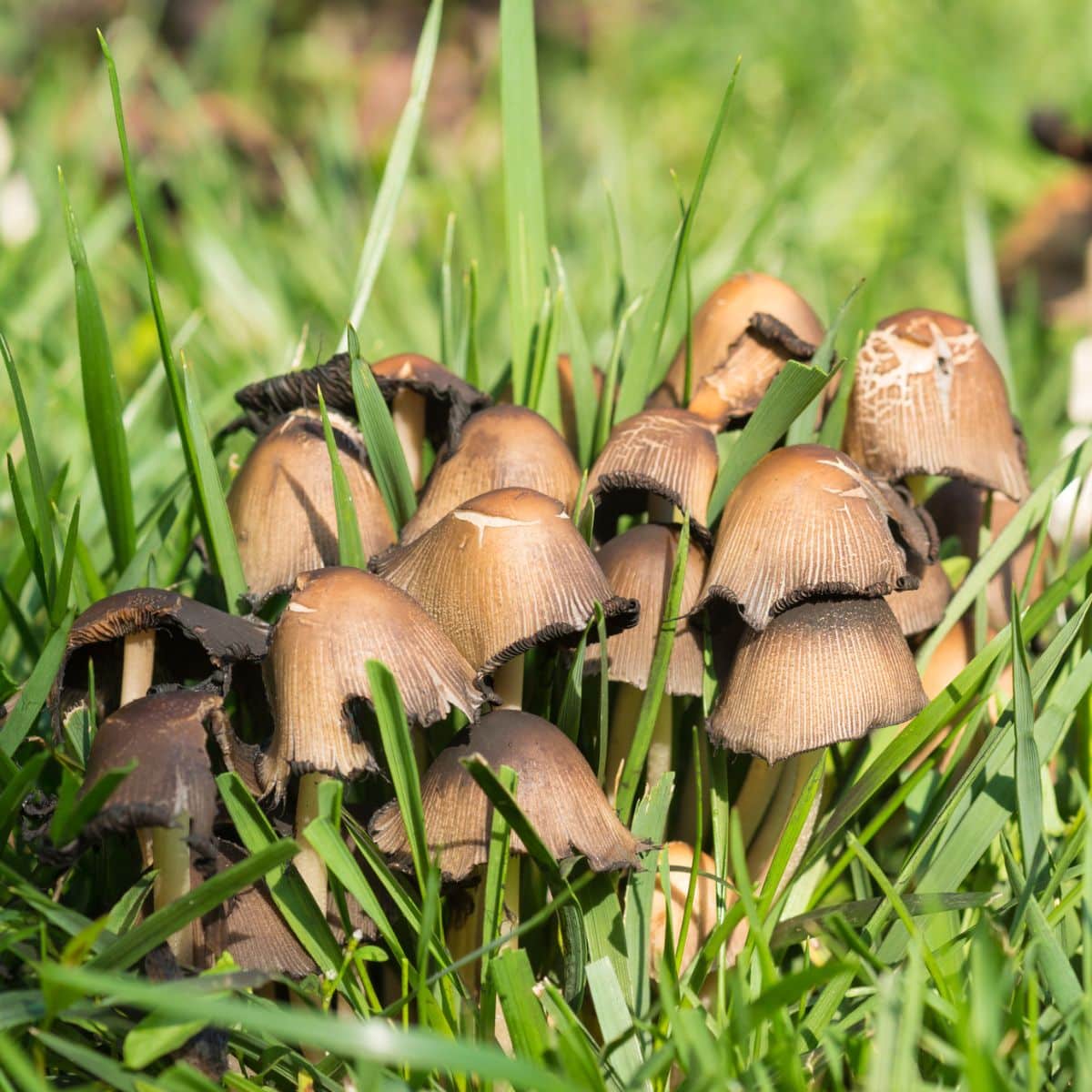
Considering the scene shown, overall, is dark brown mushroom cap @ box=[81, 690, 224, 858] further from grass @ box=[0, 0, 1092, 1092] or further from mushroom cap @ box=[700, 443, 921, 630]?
mushroom cap @ box=[700, 443, 921, 630]

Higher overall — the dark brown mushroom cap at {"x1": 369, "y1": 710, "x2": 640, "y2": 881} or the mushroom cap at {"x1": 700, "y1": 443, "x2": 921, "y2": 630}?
the mushroom cap at {"x1": 700, "y1": 443, "x2": 921, "y2": 630}

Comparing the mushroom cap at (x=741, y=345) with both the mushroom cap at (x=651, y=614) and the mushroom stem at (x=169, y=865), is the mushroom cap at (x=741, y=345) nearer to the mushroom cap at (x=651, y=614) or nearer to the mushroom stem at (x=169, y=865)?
the mushroom cap at (x=651, y=614)

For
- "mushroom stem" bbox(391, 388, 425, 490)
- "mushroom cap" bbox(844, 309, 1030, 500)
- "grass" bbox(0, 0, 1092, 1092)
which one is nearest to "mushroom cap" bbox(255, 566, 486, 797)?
"grass" bbox(0, 0, 1092, 1092)

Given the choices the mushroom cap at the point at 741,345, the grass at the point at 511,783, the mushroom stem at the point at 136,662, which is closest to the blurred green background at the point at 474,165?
the grass at the point at 511,783

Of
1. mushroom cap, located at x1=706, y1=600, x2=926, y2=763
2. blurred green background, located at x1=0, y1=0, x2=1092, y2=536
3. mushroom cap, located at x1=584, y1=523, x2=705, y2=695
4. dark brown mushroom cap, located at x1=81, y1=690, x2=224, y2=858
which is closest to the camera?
dark brown mushroom cap, located at x1=81, y1=690, x2=224, y2=858

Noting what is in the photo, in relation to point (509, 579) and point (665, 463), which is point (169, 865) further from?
point (665, 463)

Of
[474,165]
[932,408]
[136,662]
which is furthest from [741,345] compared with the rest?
[474,165]

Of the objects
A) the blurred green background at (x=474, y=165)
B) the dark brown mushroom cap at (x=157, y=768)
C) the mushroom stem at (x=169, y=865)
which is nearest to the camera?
the dark brown mushroom cap at (x=157, y=768)

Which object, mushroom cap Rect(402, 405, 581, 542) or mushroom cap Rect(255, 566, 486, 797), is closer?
mushroom cap Rect(255, 566, 486, 797)
